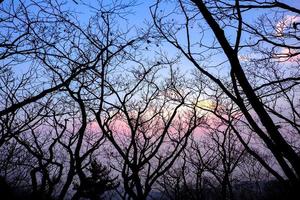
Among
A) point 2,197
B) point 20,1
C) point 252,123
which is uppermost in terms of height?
point 20,1

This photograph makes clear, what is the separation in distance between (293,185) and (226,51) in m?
1.61

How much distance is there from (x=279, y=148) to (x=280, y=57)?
4826 millimetres

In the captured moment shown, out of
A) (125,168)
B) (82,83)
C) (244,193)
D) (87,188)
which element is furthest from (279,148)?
(244,193)

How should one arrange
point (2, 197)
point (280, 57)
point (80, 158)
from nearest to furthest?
point (2, 197) < point (280, 57) < point (80, 158)

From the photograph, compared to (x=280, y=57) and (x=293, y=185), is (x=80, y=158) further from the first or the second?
(x=293, y=185)

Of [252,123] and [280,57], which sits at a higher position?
[280,57]

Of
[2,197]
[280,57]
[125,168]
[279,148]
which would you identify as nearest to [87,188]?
[125,168]

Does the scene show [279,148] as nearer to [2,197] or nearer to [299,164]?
[299,164]

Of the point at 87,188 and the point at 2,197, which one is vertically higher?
the point at 87,188

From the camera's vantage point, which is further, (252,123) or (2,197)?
(2,197)

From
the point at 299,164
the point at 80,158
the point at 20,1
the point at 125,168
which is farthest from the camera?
the point at 125,168

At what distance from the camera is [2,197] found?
169 inches

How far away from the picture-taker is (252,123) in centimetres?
369

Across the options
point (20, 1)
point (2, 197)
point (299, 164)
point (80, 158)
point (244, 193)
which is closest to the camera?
point (299, 164)
